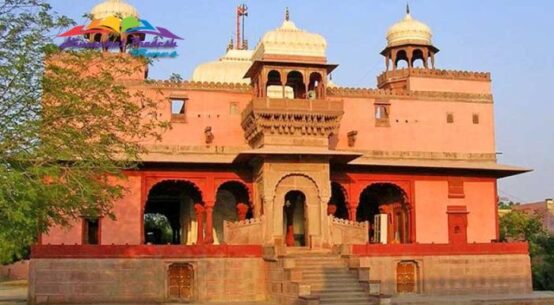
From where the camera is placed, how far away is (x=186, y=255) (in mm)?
22547

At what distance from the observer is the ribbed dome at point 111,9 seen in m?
29.1

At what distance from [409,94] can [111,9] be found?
12.0 metres

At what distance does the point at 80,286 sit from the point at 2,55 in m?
9.78

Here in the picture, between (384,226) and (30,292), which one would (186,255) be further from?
(384,226)

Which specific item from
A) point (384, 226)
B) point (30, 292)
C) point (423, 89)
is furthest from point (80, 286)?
point (423, 89)

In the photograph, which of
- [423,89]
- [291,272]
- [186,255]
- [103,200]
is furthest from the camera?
[423,89]

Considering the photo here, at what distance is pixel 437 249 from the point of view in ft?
79.5

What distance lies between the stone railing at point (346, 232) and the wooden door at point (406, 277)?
1.53 m

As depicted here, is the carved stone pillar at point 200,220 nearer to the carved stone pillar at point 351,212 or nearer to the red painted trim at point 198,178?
the red painted trim at point 198,178

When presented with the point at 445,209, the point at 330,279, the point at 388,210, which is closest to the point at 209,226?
the point at 330,279

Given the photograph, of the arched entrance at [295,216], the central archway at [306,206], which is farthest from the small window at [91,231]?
the arched entrance at [295,216]

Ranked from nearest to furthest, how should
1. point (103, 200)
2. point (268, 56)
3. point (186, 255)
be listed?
point (103, 200)
point (186, 255)
point (268, 56)

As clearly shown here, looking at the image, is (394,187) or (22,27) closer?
(22,27)

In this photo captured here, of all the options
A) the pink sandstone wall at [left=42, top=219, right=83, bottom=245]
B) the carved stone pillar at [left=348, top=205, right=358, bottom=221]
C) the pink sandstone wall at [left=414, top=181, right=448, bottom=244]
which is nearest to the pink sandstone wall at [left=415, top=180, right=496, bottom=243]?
the pink sandstone wall at [left=414, top=181, right=448, bottom=244]
